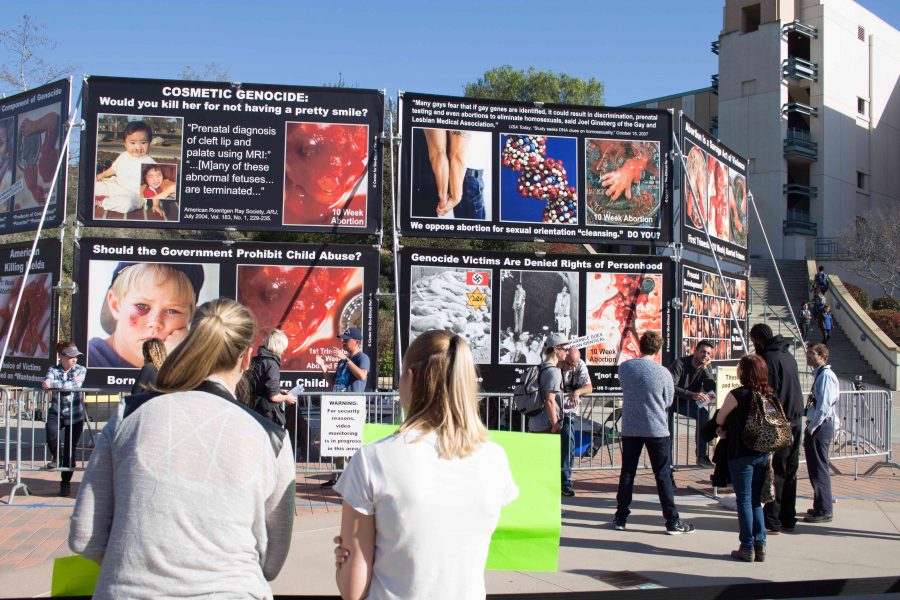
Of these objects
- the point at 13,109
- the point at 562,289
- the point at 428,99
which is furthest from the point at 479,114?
the point at 13,109

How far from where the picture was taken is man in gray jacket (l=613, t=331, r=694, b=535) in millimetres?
7707

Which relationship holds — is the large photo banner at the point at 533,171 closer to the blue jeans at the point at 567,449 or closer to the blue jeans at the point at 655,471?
the blue jeans at the point at 567,449

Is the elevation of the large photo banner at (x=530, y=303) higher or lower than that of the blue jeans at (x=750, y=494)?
higher

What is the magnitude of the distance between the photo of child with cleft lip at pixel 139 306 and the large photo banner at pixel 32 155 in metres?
1.19

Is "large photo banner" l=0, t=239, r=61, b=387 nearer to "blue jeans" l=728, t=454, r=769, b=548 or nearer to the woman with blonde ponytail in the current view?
"blue jeans" l=728, t=454, r=769, b=548

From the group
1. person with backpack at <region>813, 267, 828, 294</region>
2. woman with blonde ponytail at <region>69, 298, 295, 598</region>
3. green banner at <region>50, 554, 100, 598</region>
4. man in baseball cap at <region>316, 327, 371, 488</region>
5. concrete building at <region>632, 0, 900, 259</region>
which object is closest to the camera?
woman with blonde ponytail at <region>69, 298, 295, 598</region>

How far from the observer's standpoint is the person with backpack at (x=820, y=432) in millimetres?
8344

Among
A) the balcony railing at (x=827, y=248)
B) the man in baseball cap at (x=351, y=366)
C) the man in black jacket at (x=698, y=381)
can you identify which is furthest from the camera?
the balcony railing at (x=827, y=248)

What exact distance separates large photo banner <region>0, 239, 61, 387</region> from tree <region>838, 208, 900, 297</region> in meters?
35.4

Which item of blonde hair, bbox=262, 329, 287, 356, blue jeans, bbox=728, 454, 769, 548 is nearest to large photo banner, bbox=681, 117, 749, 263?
blue jeans, bbox=728, 454, 769, 548

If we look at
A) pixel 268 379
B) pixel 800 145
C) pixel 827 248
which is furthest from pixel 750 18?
pixel 268 379

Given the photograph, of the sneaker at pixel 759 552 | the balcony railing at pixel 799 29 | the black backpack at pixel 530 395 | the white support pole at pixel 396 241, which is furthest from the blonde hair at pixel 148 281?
the balcony railing at pixel 799 29

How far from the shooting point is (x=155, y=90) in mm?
10555

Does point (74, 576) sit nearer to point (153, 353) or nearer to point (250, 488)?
point (250, 488)
